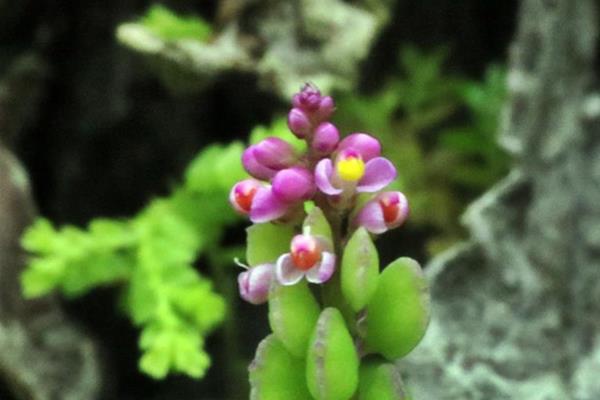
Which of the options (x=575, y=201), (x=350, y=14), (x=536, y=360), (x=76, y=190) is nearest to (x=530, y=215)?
(x=575, y=201)

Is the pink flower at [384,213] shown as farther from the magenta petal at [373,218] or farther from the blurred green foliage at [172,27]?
the blurred green foliage at [172,27]

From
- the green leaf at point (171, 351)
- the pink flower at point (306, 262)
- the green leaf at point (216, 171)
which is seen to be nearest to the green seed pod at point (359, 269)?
the pink flower at point (306, 262)

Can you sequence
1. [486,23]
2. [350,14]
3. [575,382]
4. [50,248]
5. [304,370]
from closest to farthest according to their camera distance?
[304,370] < [575,382] < [50,248] < [350,14] < [486,23]

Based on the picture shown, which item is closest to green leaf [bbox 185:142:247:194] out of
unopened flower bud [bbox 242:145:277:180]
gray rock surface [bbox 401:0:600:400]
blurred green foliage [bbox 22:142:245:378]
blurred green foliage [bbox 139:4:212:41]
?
blurred green foliage [bbox 22:142:245:378]

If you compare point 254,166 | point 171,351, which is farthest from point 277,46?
point 254,166

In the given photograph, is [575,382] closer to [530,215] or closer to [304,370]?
[530,215]

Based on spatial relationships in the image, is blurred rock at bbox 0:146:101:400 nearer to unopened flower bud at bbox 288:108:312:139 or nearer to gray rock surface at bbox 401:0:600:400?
gray rock surface at bbox 401:0:600:400
